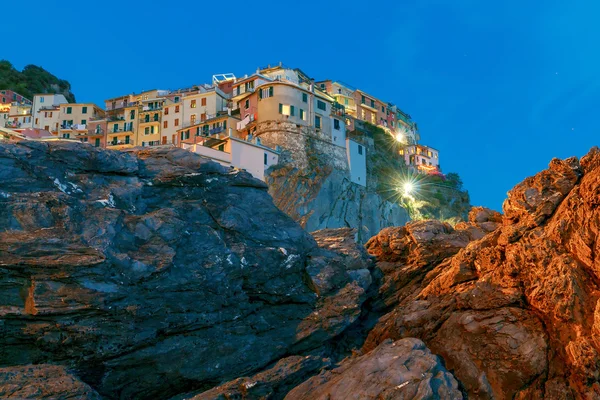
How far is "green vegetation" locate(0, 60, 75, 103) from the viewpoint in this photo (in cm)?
13050

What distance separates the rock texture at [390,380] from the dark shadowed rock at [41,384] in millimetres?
9280

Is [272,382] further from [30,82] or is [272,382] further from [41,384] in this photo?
[30,82]

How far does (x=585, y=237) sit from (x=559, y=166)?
238 inches

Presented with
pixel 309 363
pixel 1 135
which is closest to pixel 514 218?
pixel 309 363

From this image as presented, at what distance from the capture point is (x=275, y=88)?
74.4 m

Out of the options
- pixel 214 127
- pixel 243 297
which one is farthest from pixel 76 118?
pixel 243 297

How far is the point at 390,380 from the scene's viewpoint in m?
23.2

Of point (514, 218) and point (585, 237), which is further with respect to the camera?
point (514, 218)

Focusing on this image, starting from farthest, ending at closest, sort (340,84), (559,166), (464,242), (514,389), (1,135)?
1. (340,84)
2. (1,135)
3. (464,242)
4. (559,166)
5. (514,389)

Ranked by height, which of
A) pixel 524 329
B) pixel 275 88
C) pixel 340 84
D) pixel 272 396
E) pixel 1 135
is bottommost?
pixel 272 396

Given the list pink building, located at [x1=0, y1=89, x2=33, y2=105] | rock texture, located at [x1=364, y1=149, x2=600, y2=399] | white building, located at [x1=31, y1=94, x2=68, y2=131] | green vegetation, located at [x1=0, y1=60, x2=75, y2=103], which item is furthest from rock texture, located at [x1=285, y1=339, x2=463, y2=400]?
green vegetation, located at [x1=0, y1=60, x2=75, y2=103]

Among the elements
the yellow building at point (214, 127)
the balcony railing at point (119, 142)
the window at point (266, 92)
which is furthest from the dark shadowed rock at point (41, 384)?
the balcony railing at point (119, 142)

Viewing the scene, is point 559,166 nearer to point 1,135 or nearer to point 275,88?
point 275,88

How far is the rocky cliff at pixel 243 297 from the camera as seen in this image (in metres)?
24.2
